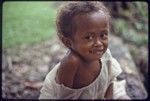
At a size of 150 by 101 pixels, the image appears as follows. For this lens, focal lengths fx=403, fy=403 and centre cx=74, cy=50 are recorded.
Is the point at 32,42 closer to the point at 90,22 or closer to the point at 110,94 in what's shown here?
the point at 110,94

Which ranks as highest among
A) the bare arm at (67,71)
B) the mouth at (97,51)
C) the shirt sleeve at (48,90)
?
the mouth at (97,51)

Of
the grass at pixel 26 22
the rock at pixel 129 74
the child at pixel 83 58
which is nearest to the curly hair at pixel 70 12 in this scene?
the child at pixel 83 58

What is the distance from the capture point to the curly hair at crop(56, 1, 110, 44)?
1.12m

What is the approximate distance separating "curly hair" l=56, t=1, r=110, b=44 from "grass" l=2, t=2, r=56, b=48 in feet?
0.79

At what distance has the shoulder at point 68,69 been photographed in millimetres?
1167

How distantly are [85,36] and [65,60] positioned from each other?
11 centimetres

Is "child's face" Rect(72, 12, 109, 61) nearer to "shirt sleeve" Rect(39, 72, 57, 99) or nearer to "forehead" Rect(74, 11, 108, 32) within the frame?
"forehead" Rect(74, 11, 108, 32)

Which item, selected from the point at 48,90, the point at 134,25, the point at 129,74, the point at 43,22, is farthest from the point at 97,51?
the point at 134,25

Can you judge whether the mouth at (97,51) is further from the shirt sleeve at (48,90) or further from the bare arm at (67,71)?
the shirt sleeve at (48,90)

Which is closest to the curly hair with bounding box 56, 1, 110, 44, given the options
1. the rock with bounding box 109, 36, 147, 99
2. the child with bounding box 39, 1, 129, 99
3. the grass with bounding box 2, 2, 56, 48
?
the child with bounding box 39, 1, 129, 99

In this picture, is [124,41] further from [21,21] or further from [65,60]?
[65,60]

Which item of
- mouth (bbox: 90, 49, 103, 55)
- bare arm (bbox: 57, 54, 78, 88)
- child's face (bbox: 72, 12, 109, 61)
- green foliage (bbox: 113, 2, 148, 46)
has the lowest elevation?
green foliage (bbox: 113, 2, 148, 46)

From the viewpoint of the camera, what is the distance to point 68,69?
46.2 inches

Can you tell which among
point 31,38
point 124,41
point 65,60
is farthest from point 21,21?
point 124,41
